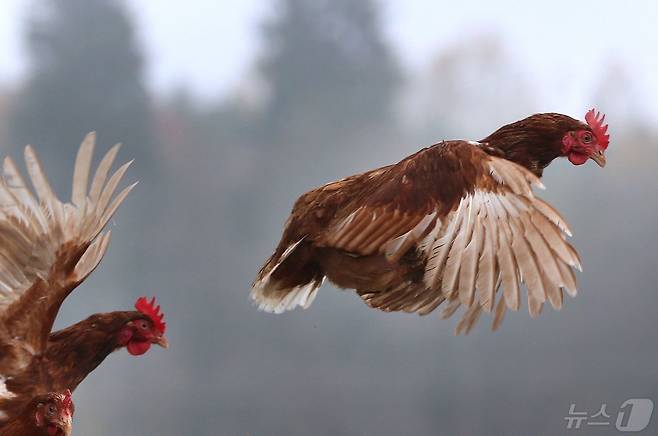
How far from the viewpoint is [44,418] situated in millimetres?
2035

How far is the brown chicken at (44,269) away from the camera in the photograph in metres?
2.23

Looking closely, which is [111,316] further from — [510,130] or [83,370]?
[510,130]

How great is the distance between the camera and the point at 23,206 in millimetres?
2258

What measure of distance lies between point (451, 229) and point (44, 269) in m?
1.06

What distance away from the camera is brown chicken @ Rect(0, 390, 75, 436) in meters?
2.03

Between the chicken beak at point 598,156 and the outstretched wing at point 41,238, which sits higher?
the chicken beak at point 598,156

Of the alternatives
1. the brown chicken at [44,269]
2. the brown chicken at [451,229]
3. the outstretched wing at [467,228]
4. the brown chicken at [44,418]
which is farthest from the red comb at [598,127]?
the brown chicken at [44,418]

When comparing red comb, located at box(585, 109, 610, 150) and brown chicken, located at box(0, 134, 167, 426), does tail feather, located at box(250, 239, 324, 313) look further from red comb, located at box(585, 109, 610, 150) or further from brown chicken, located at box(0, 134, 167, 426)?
red comb, located at box(585, 109, 610, 150)

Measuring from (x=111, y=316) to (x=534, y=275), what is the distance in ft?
3.77

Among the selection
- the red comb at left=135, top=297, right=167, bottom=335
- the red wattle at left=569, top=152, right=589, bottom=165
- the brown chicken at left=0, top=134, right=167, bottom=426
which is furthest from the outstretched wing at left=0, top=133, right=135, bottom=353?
the red wattle at left=569, top=152, right=589, bottom=165

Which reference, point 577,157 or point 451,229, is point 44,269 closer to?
point 451,229

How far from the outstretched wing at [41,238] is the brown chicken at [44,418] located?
0.73ft

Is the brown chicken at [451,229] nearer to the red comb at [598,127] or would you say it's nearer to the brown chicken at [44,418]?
the red comb at [598,127]

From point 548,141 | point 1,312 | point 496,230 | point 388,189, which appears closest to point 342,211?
point 388,189
